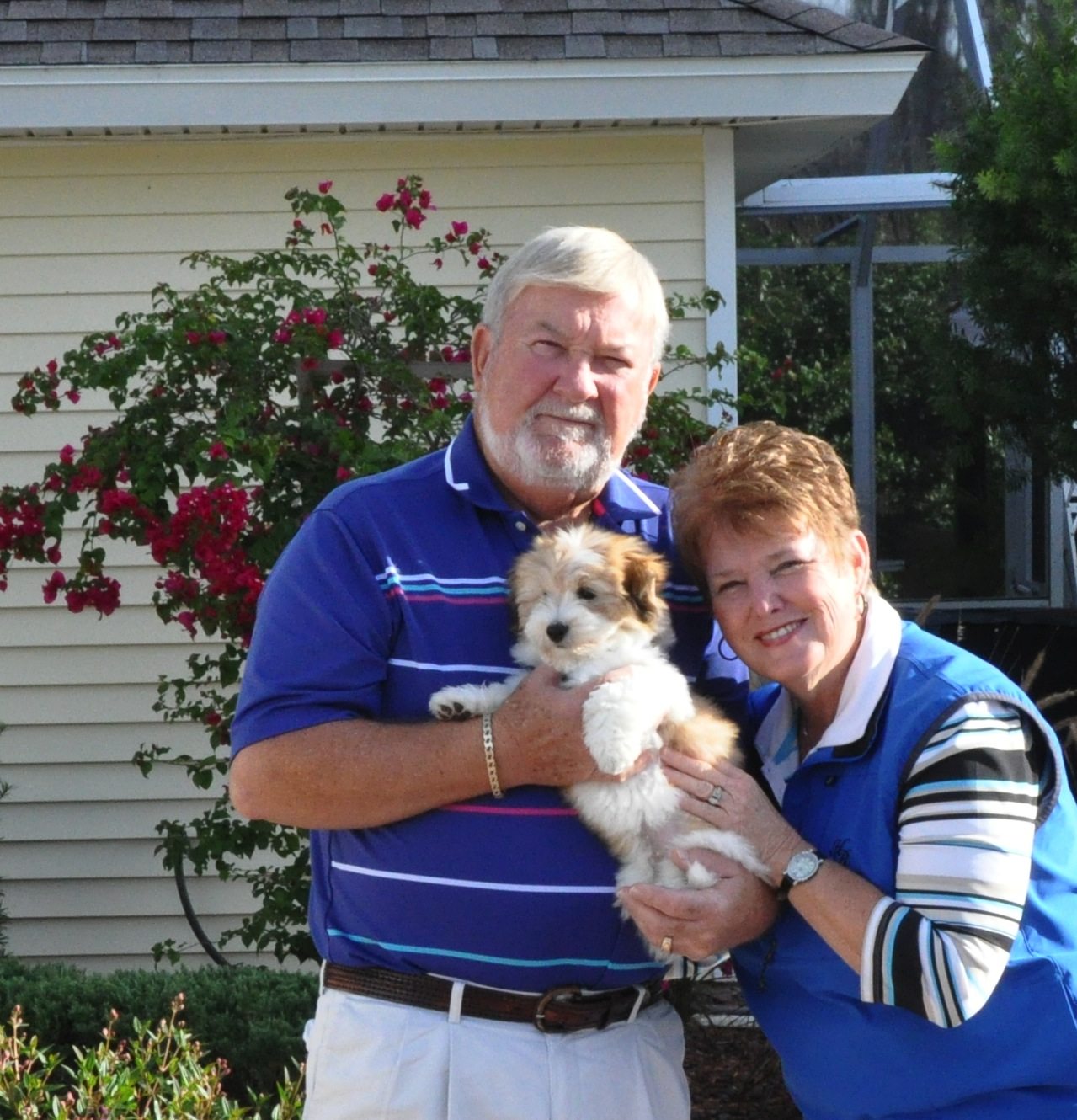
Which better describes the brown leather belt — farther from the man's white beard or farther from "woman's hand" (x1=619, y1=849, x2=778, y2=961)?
the man's white beard

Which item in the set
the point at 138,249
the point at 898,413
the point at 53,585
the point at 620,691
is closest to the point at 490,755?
the point at 620,691

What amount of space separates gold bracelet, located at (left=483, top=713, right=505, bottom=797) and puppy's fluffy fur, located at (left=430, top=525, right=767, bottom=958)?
8 cm

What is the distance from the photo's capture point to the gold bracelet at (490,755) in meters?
2.55

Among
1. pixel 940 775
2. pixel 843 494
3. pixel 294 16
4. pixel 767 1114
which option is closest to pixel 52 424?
pixel 294 16

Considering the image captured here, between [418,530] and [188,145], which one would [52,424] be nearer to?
[188,145]

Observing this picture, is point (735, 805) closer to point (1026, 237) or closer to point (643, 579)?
point (643, 579)

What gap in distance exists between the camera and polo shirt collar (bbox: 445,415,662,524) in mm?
2814

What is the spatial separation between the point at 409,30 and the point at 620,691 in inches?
180

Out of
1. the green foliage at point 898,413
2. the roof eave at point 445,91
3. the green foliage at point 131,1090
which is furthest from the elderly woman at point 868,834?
the green foliage at point 898,413

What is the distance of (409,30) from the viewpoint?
6.45 meters

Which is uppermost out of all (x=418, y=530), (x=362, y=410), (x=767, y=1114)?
Result: (x=362, y=410)

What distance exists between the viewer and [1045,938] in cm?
236

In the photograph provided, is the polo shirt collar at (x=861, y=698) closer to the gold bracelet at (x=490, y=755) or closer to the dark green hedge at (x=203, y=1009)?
the gold bracelet at (x=490, y=755)

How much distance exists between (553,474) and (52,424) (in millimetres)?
4729
